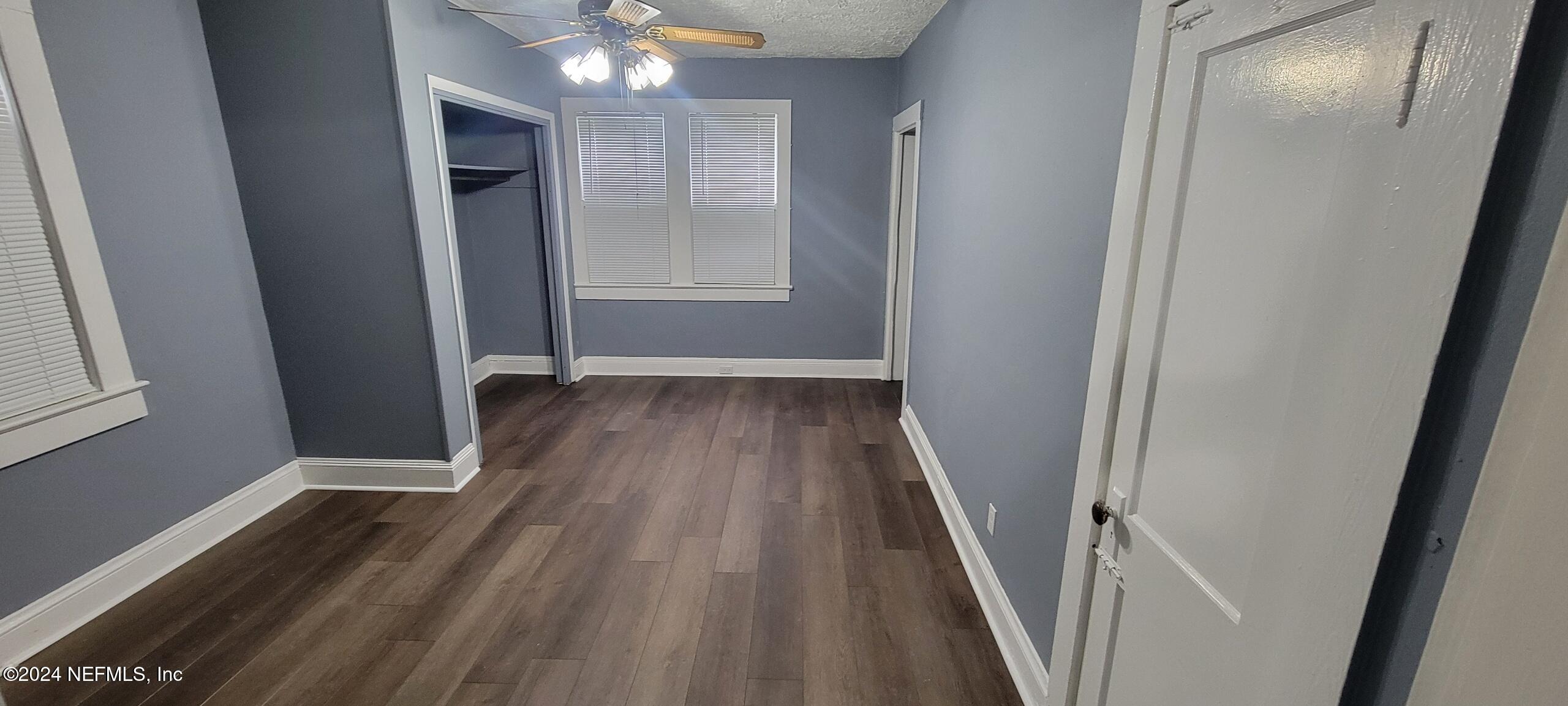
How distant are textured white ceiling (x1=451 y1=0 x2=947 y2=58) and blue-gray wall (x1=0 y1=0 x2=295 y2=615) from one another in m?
1.29

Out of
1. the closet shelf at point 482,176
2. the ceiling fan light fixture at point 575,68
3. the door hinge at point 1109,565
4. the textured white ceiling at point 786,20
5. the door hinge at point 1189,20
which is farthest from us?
the closet shelf at point 482,176

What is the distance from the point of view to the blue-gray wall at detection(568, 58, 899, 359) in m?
4.47

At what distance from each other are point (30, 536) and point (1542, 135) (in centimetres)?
362

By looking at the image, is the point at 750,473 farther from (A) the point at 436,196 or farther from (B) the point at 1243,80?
(B) the point at 1243,80

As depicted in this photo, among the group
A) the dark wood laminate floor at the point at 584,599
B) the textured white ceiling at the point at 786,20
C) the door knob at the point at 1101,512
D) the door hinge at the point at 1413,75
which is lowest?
the dark wood laminate floor at the point at 584,599

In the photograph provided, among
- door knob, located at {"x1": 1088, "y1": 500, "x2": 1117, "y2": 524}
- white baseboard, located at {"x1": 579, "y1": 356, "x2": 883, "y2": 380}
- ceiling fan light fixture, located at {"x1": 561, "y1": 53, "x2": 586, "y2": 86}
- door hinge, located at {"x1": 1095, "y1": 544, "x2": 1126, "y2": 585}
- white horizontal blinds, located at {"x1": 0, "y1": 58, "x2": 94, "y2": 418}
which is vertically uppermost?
ceiling fan light fixture, located at {"x1": 561, "y1": 53, "x2": 586, "y2": 86}

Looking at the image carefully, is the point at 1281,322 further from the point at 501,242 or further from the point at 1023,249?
the point at 501,242

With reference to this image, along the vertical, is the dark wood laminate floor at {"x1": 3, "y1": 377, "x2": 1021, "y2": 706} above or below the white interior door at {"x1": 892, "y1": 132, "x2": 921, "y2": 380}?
below

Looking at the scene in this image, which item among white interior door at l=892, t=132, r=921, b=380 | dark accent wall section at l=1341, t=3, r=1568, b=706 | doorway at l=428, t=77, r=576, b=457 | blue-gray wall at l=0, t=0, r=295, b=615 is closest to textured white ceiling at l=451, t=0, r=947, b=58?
white interior door at l=892, t=132, r=921, b=380

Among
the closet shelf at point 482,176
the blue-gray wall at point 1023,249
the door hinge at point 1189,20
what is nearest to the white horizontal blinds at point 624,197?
the closet shelf at point 482,176

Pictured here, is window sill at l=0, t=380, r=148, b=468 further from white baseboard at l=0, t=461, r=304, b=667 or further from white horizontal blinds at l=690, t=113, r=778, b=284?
white horizontal blinds at l=690, t=113, r=778, b=284

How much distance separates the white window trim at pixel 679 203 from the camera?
178 inches

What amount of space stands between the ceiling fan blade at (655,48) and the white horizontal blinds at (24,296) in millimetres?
2145

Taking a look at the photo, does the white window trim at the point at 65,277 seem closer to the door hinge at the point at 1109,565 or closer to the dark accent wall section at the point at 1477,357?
the door hinge at the point at 1109,565
